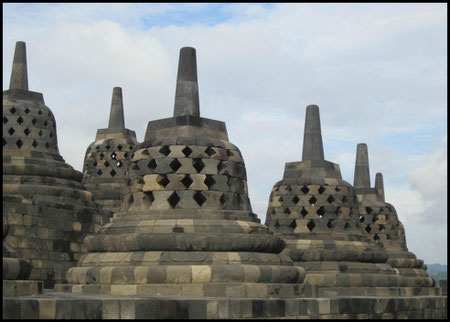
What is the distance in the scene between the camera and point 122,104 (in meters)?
27.5

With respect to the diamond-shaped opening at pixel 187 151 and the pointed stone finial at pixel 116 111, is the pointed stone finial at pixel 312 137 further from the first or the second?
the pointed stone finial at pixel 116 111

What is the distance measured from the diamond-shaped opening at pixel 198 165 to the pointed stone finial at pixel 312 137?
289 inches

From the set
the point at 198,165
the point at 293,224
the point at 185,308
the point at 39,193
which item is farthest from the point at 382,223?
the point at 185,308

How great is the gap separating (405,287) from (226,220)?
859cm

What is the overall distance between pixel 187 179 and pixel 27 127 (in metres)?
7.34

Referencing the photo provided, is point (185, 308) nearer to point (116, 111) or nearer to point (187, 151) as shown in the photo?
point (187, 151)

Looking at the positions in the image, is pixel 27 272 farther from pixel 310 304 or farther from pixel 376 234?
pixel 376 234

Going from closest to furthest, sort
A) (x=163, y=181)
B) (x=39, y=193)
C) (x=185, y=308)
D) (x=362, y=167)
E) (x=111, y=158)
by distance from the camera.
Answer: (x=185, y=308) < (x=163, y=181) < (x=39, y=193) < (x=111, y=158) < (x=362, y=167)

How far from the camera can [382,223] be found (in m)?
26.0

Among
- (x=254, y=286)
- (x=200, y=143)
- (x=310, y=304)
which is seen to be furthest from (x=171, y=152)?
(x=310, y=304)

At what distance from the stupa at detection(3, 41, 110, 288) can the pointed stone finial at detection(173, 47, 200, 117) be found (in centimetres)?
483

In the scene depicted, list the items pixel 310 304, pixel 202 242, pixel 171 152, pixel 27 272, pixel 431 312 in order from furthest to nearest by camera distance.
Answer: pixel 431 312 < pixel 171 152 < pixel 202 242 < pixel 310 304 < pixel 27 272

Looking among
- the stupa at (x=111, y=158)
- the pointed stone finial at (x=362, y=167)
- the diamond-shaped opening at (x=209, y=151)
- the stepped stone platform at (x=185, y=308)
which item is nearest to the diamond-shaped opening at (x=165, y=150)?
the diamond-shaped opening at (x=209, y=151)

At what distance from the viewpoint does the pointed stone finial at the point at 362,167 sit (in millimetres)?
26531
